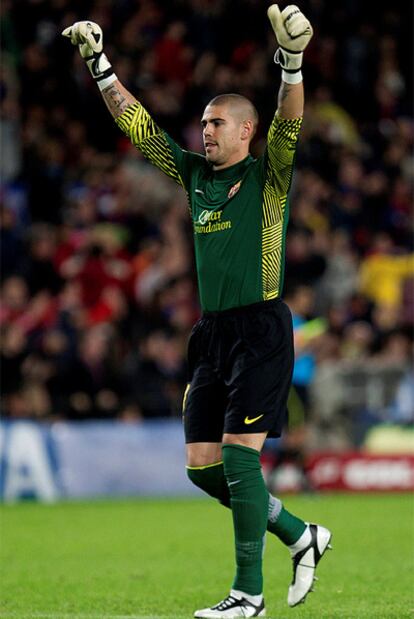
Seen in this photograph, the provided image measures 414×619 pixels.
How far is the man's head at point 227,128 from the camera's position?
6.79 meters

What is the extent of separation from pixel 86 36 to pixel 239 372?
74.4 inches

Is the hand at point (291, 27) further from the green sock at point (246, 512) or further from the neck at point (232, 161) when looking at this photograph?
the green sock at point (246, 512)

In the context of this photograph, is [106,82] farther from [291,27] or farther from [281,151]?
[291,27]

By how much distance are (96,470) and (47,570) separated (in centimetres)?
610

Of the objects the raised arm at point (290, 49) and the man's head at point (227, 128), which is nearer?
the raised arm at point (290, 49)

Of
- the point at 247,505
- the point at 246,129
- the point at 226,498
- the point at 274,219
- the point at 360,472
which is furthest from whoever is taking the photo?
the point at 360,472

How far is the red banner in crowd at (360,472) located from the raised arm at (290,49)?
9110mm

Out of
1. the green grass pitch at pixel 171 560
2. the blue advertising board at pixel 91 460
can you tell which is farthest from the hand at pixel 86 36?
the blue advertising board at pixel 91 460

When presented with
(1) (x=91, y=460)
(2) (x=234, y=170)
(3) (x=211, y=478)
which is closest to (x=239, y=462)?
(3) (x=211, y=478)

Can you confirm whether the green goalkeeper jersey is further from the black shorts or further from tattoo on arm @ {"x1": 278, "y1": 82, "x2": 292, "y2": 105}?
tattoo on arm @ {"x1": 278, "y1": 82, "x2": 292, "y2": 105}

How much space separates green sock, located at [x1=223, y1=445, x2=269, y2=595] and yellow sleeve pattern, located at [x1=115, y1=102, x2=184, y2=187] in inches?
58.9

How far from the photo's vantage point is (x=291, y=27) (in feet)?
20.4

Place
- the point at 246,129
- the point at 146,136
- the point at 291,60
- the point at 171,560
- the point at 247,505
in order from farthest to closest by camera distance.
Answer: the point at 171,560
the point at 146,136
the point at 246,129
the point at 247,505
the point at 291,60

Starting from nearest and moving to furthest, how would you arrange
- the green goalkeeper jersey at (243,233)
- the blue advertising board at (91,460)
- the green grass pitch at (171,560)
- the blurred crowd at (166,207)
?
the green goalkeeper jersey at (243,233)
the green grass pitch at (171,560)
the blue advertising board at (91,460)
the blurred crowd at (166,207)
